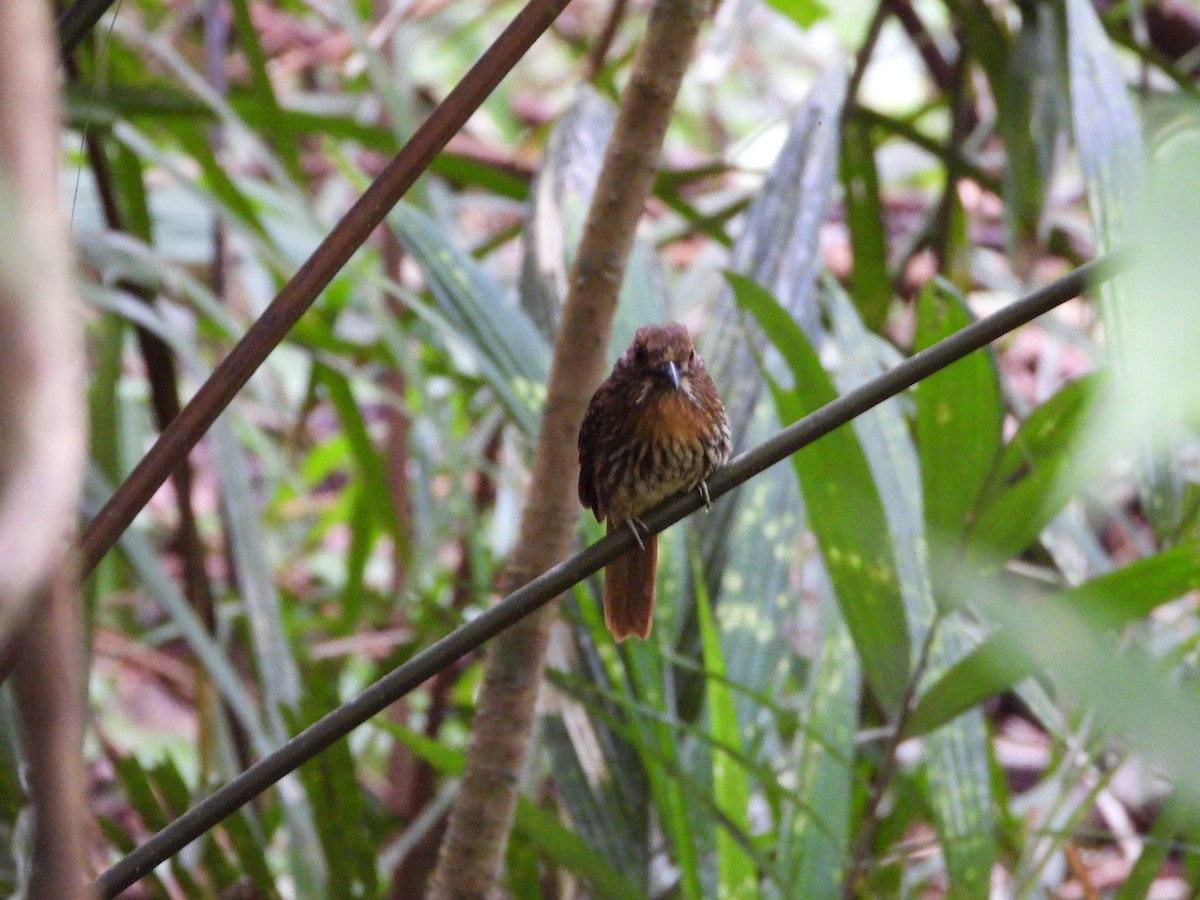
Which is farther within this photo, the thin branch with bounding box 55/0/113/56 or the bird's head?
the bird's head

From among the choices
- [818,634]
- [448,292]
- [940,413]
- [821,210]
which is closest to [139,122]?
[448,292]

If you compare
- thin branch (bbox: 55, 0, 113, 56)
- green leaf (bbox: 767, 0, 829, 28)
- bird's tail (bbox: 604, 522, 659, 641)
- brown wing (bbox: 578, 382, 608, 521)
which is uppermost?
green leaf (bbox: 767, 0, 829, 28)

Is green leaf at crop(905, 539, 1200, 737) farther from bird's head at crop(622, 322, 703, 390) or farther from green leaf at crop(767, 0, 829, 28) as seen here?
green leaf at crop(767, 0, 829, 28)

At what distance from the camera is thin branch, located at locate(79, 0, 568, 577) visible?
0.97 m

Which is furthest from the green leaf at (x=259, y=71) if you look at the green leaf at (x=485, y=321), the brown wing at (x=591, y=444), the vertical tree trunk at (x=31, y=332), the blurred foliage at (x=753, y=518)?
the vertical tree trunk at (x=31, y=332)

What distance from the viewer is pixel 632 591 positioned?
175cm

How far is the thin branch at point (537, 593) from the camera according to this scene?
0.84 m

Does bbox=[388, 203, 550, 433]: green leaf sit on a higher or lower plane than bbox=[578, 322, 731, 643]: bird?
higher

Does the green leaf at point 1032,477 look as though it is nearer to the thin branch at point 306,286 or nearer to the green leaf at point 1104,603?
the green leaf at point 1104,603

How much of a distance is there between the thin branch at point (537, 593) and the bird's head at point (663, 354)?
0.80m

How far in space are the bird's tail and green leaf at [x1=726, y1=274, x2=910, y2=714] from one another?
28cm

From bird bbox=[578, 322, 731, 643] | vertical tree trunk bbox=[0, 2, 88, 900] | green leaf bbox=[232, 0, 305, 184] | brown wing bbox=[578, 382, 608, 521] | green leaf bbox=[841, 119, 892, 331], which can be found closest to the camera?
vertical tree trunk bbox=[0, 2, 88, 900]

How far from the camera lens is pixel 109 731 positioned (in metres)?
3.33

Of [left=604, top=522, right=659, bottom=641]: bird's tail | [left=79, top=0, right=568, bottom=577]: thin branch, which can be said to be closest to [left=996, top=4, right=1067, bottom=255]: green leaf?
[left=604, top=522, right=659, bottom=641]: bird's tail
